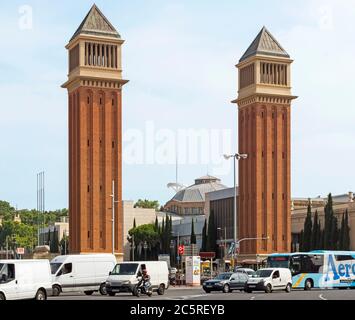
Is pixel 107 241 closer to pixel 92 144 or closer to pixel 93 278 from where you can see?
pixel 92 144

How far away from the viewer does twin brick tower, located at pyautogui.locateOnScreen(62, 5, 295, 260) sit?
102438 millimetres

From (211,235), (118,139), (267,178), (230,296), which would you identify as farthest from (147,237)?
(230,296)

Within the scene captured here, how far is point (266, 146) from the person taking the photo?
386 ft

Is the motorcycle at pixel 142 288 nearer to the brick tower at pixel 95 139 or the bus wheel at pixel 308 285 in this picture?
the bus wheel at pixel 308 285

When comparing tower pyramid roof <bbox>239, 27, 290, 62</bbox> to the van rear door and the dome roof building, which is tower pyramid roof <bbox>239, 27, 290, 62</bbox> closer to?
the van rear door

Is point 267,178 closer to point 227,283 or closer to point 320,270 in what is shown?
point 320,270

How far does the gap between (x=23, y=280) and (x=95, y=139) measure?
70508 mm

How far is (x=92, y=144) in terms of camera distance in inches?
4053

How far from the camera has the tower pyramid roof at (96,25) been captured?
106m

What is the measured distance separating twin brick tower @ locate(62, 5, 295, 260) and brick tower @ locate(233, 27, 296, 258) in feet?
0.46

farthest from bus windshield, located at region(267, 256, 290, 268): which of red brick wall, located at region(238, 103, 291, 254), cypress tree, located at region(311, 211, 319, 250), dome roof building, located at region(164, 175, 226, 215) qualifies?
dome roof building, located at region(164, 175, 226, 215)

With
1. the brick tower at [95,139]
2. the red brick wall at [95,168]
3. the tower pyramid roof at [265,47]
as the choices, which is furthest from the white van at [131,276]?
the tower pyramid roof at [265,47]
